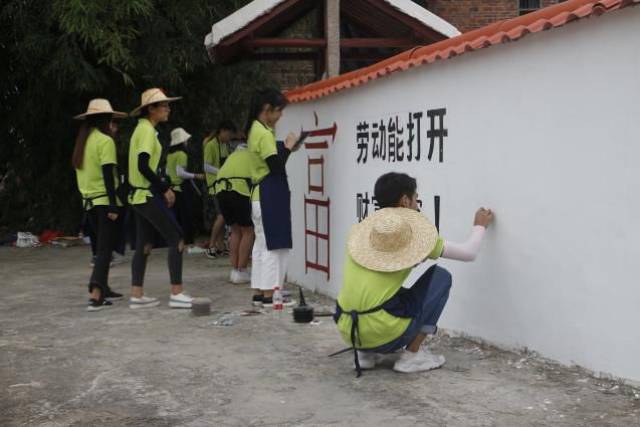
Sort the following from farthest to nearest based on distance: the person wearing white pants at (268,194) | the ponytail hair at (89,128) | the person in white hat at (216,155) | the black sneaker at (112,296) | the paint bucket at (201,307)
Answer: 1. the person in white hat at (216,155)
2. the black sneaker at (112,296)
3. the ponytail hair at (89,128)
4. the person wearing white pants at (268,194)
5. the paint bucket at (201,307)

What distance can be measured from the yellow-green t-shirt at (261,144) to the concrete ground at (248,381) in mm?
1191

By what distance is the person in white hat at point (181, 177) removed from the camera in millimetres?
11570

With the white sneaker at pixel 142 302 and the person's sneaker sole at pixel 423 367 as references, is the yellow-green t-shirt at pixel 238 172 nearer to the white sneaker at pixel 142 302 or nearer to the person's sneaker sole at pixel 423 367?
the white sneaker at pixel 142 302

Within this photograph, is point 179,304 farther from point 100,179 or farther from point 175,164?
point 175,164

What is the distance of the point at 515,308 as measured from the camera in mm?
5547

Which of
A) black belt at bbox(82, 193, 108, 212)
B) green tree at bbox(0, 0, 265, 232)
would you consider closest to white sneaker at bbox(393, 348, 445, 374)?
black belt at bbox(82, 193, 108, 212)

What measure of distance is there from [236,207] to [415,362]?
170 inches

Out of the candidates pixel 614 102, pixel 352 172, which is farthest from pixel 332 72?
pixel 614 102

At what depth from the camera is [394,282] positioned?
5.14 m

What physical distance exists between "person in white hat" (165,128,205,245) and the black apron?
4027 mm

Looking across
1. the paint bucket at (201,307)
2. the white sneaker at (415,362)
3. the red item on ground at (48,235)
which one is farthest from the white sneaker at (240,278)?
the red item on ground at (48,235)

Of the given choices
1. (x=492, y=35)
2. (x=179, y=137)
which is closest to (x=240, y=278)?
(x=179, y=137)

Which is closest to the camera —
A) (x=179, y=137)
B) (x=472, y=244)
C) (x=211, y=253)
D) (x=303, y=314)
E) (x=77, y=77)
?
(x=472, y=244)

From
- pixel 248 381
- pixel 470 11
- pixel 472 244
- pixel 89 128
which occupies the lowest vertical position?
pixel 248 381
